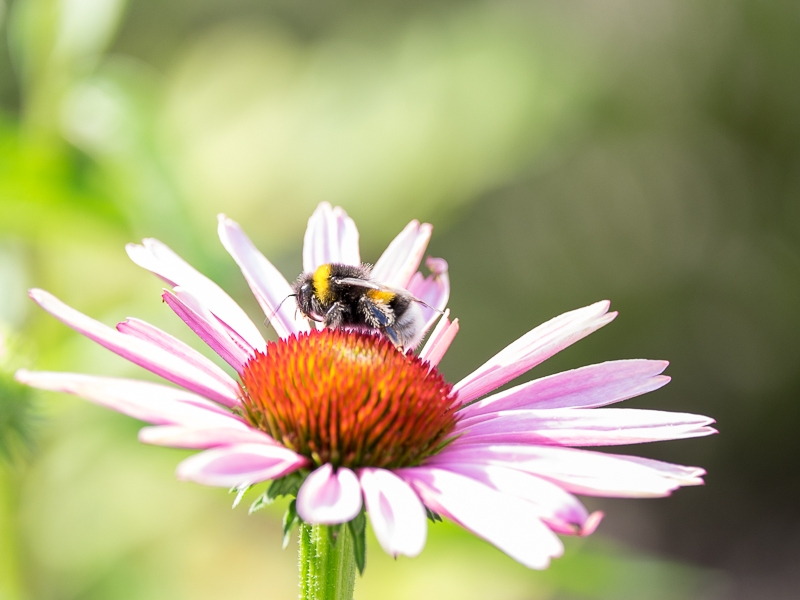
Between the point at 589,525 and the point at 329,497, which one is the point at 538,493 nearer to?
the point at 589,525

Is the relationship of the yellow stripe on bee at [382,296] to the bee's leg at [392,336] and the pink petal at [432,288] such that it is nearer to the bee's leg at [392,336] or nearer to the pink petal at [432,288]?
the bee's leg at [392,336]

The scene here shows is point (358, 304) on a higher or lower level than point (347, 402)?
higher

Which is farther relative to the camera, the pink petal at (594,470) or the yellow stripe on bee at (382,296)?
the yellow stripe on bee at (382,296)

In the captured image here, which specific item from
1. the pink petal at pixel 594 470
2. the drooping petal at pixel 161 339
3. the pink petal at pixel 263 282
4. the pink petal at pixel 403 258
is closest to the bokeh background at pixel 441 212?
the pink petal at pixel 263 282

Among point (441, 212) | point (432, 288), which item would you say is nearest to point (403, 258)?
point (432, 288)

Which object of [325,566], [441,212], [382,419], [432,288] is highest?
[441,212]

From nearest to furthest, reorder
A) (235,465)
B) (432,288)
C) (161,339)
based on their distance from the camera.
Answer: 1. (235,465)
2. (161,339)
3. (432,288)

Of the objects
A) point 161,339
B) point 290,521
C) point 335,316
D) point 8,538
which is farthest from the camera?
point 8,538
